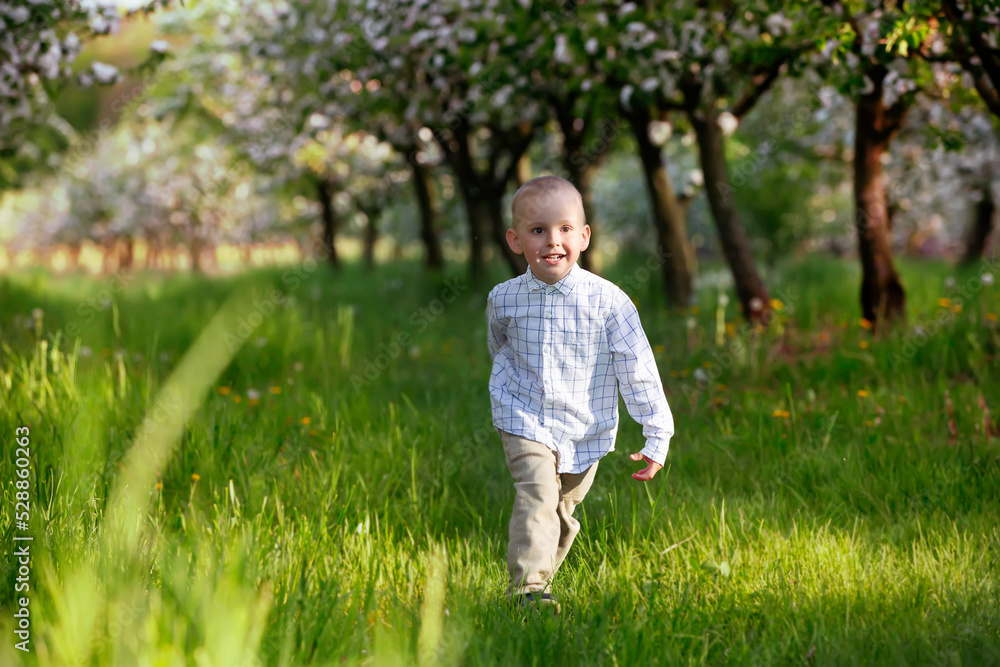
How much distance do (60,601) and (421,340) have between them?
262 inches

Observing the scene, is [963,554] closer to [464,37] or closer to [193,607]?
[193,607]

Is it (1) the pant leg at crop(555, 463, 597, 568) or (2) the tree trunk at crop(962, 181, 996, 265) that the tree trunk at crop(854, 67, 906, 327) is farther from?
(2) the tree trunk at crop(962, 181, 996, 265)

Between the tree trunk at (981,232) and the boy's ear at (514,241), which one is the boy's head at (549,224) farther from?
the tree trunk at (981,232)

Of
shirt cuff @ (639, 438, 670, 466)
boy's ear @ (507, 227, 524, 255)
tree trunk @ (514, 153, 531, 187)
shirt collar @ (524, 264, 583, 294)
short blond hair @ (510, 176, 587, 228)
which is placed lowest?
shirt cuff @ (639, 438, 670, 466)

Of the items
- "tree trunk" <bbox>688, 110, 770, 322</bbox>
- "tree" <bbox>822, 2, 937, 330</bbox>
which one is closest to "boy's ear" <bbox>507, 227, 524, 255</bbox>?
"tree" <bbox>822, 2, 937, 330</bbox>

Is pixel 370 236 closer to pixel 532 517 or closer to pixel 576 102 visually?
pixel 576 102

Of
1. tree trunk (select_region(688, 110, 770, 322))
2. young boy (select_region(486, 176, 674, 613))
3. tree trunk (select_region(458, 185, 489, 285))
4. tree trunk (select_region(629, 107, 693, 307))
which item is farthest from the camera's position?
tree trunk (select_region(458, 185, 489, 285))

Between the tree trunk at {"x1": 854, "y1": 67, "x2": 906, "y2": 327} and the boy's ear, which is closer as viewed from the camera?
the boy's ear

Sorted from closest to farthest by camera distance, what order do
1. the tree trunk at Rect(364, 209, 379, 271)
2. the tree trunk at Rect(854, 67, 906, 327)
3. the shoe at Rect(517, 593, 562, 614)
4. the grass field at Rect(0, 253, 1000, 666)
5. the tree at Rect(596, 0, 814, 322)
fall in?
1. the grass field at Rect(0, 253, 1000, 666)
2. the shoe at Rect(517, 593, 562, 614)
3. the tree at Rect(596, 0, 814, 322)
4. the tree trunk at Rect(854, 67, 906, 327)
5. the tree trunk at Rect(364, 209, 379, 271)

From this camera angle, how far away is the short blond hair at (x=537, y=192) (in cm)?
304

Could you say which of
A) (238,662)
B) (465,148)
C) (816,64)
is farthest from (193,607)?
(465,148)

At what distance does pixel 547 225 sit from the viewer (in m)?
3.06

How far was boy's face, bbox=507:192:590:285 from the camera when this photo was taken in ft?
9.97

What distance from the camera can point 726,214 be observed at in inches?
349
